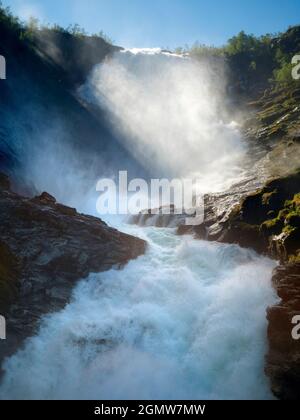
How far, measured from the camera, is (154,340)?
763 inches

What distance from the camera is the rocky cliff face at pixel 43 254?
20.0 m

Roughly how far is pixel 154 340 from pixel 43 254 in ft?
27.9

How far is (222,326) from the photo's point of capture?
1936cm

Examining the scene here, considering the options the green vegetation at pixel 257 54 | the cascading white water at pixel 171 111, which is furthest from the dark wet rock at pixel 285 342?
the green vegetation at pixel 257 54

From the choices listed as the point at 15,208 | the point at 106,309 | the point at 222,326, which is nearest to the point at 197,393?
the point at 222,326

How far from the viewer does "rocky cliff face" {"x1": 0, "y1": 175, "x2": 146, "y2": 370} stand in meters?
20.0

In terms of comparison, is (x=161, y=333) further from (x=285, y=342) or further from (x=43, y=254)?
(x=43, y=254)

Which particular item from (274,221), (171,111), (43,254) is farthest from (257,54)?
(43,254)

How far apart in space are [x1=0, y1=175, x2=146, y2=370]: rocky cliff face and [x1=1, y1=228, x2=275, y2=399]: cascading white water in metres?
0.79

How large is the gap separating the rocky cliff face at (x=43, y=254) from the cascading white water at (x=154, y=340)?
79cm

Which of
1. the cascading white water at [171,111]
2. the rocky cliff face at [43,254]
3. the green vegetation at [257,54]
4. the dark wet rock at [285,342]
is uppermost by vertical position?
the green vegetation at [257,54]

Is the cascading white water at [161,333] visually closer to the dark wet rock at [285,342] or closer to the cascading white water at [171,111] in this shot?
the dark wet rock at [285,342]
